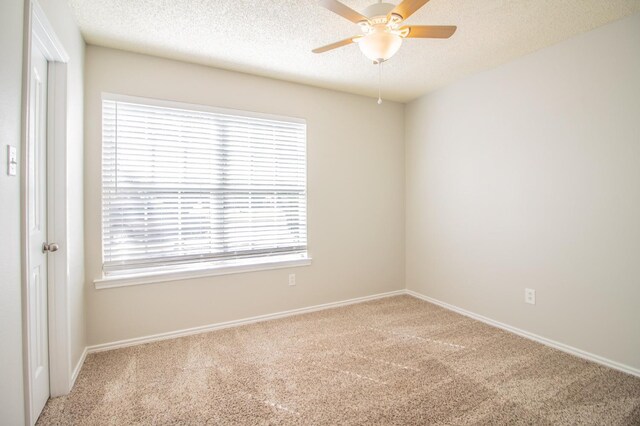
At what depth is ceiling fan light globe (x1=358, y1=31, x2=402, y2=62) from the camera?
1.77m

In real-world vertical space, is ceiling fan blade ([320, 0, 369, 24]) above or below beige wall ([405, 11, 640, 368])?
above

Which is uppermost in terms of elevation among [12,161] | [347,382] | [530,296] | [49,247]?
[12,161]

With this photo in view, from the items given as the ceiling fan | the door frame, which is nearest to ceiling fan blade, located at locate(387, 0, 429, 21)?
the ceiling fan

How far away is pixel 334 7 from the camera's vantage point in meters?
1.60

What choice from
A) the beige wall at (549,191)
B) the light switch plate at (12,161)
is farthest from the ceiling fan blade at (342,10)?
the beige wall at (549,191)

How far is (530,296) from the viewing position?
2770 mm

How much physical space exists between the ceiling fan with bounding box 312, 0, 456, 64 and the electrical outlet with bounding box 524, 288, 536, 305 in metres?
2.27

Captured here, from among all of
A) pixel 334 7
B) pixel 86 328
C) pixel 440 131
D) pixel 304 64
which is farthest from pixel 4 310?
pixel 440 131

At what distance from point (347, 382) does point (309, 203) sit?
1.88 m

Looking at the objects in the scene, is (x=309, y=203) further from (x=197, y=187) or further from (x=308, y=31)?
(x=308, y=31)

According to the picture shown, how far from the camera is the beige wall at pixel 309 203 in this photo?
101 inches

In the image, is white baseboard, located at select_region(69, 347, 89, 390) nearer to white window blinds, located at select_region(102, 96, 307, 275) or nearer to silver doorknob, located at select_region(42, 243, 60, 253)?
white window blinds, located at select_region(102, 96, 307, 275)

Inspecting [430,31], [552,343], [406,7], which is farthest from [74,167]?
[552,343]

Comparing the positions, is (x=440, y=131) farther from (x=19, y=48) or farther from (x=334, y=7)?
(x=19, y=48)
